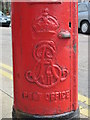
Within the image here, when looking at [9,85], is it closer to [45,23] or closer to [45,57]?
[45,57]

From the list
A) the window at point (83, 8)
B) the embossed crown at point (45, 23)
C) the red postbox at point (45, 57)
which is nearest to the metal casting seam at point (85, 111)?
the red postbox at point (45, 57)

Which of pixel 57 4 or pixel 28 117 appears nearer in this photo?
pixel 57 4

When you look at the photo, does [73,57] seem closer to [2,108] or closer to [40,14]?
[40,14]

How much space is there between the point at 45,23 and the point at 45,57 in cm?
30

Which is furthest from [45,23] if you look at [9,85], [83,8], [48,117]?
[83,8]

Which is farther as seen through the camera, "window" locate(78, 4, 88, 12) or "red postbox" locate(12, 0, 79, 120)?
"window" locate(78, 4, 88, 12)

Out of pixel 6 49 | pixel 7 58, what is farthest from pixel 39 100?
pixel 6 49

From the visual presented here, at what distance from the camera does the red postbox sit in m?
2.21

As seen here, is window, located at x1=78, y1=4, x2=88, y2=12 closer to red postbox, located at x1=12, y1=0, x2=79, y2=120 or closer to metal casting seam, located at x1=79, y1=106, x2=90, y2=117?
metal casting seam, located at x1=79, y1=106, x2=90, y2=117

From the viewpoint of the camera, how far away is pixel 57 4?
2195 millimetres

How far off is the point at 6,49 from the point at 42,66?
600cm

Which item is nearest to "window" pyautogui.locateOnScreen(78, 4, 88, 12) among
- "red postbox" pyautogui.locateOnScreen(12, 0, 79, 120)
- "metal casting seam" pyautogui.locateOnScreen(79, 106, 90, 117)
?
"metal casting seam" pyautogui.locateOnScreen(79, 106, 90, 117)

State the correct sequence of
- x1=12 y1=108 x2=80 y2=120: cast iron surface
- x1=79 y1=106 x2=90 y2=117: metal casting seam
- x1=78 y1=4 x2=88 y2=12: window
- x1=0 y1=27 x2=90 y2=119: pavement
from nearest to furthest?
x1=12 y1=108 x2=80 y2=120: cast iron surface
x1=79 y1=106 x2=90 y2=117: metal casting seam
x1=0 y1=27 x2=90 y2=119: pavement
x1=78 y1=4 x2=88 y2=12: window

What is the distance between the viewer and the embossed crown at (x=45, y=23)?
219cm
